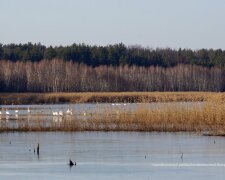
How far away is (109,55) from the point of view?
319ft

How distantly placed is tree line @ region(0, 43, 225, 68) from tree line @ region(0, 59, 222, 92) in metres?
2.34

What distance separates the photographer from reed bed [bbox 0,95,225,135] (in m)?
30.2

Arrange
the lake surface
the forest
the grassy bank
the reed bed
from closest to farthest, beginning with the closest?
1. the lake surface
2. the reed bed
3. the grassy bank
4. the forest

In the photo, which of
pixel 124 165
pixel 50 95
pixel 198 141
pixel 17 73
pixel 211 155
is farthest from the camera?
pixel 17 73

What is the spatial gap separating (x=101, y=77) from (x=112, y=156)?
6631cm

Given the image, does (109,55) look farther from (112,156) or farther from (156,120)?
(112,156)

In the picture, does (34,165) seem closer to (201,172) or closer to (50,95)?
(201,172)

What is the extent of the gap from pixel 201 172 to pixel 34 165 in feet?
14.6

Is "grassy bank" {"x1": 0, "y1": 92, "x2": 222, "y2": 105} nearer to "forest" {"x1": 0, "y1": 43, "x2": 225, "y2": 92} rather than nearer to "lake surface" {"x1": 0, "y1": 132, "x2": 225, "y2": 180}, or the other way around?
"forest" {"x1": 0, "y1": 43, "x2": 225, "y2": 92}

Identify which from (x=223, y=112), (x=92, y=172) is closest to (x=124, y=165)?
(x=92, y=172)

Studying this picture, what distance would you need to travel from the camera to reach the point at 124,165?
20562 millimetres

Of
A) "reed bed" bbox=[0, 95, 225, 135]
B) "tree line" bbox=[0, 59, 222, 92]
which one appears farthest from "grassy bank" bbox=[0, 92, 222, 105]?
"reed bed" bbox=[0, 95, 225, 135]

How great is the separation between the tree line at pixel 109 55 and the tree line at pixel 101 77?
7.68 feet

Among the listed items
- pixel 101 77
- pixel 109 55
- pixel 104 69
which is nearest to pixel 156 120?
pixel 101 77
